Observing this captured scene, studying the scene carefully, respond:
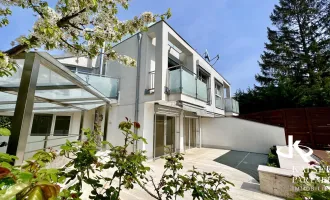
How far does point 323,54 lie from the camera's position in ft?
62.9

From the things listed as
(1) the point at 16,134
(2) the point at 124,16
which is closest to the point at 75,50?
(2) the point at 124,16

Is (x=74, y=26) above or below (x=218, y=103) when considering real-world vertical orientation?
below

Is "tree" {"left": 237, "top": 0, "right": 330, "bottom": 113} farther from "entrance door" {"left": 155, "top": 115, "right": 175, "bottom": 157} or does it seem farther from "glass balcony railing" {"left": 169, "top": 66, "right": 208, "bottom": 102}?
"entrance door" {"left": 155, "top": 115, "right": 175, "bottom": 157}

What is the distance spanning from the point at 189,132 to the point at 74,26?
11.7 m

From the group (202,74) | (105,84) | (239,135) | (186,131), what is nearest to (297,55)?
(239,135)

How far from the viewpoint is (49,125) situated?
9.15 metres

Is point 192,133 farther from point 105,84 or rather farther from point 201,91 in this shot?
point 105,84

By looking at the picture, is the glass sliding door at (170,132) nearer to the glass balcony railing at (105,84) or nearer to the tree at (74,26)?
the glass balcony railing at (105,84)

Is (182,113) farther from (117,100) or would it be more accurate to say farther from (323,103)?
(323,103)

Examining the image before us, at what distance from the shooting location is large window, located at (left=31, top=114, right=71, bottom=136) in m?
8.66

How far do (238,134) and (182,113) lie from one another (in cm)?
571

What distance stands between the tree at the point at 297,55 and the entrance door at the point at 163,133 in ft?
48.9

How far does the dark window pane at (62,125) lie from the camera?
941 cm

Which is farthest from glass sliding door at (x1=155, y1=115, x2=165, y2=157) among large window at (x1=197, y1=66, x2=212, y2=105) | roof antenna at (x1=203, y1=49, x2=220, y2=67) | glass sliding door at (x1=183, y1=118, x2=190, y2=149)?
roof antenna at (x1=203, y1=49, x2=220, y2=67)
